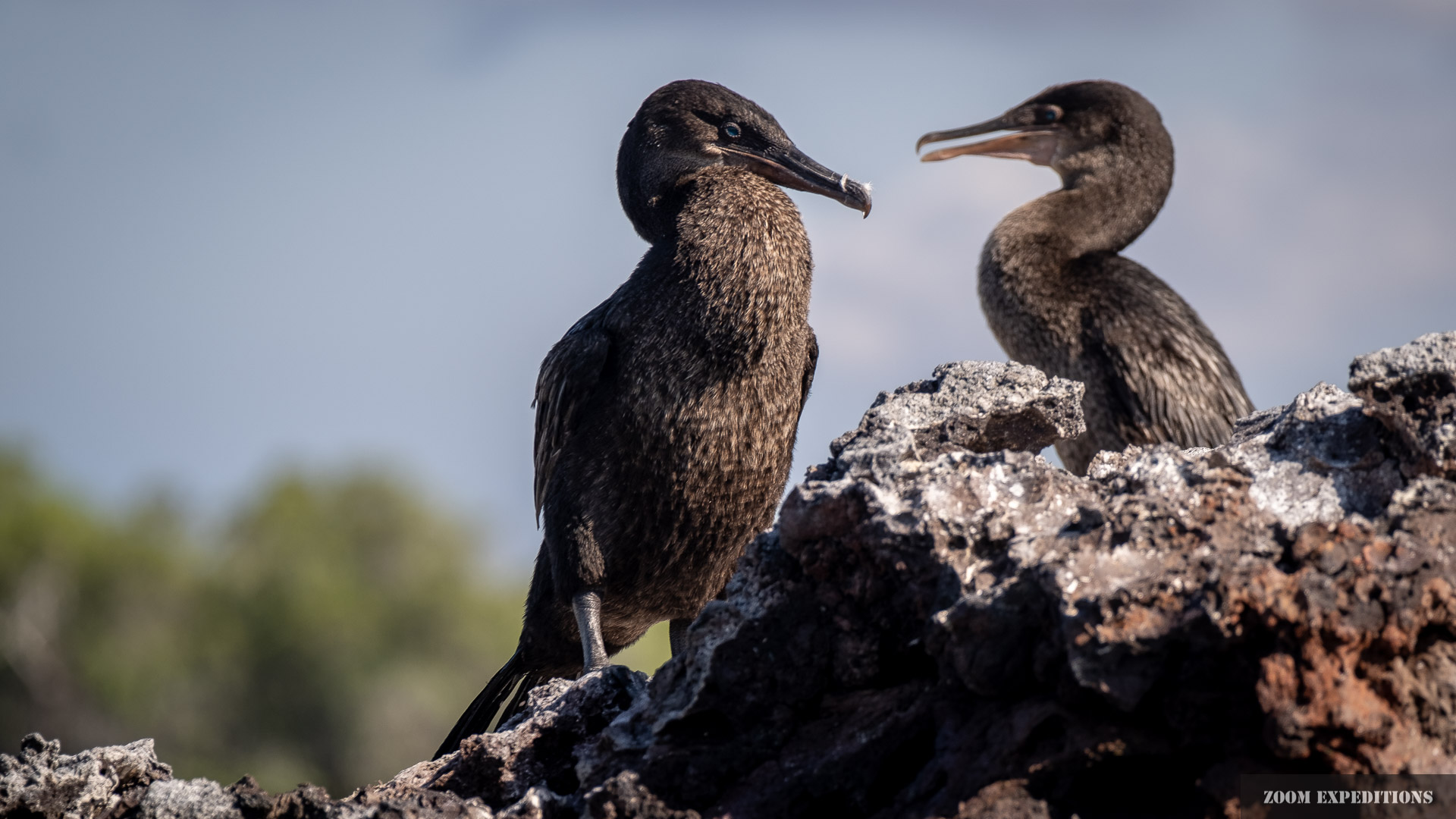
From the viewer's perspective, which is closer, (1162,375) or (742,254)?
(742,254)

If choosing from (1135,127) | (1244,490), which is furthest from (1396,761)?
(1135,127)

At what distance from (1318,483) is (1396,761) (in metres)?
0.62

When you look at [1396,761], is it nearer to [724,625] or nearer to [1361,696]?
[1361,696]

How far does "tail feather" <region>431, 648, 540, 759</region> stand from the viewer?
4.27 meters

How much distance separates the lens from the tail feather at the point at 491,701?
427 centimetres

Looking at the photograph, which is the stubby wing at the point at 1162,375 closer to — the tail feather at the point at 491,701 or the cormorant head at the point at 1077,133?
the cormorant head at the point at 1077,133

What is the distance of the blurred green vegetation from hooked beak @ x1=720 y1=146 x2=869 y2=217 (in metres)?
19.7

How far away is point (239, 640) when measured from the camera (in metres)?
26.4

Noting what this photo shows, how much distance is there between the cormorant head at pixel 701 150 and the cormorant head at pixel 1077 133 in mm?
3725

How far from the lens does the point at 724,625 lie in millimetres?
2500

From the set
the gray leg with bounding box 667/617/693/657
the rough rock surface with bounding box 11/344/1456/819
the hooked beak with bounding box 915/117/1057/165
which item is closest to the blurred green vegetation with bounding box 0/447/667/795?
the hooked beak with bounding box 915/117/1057/165

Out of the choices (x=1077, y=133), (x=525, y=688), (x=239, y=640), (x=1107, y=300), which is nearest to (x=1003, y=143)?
(x=1077, y=133)

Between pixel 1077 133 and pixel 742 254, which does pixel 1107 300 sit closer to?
pixel 1077 133

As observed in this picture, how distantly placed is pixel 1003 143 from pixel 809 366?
4.31 metres
